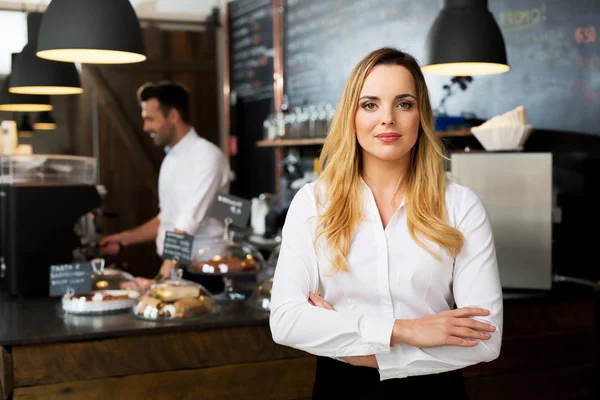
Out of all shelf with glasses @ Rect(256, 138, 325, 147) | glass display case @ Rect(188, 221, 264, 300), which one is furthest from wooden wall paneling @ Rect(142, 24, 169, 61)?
glass display case @ Rect(188, 221, 264, 300)

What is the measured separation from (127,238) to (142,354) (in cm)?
162

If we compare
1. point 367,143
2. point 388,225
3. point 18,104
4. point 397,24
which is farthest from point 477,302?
point 18,104

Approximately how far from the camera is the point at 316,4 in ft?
18.6

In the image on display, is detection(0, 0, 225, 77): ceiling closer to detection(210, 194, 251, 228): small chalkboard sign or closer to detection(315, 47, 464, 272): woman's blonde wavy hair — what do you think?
detection(210, 194, 251, 228): small chalkboard sign

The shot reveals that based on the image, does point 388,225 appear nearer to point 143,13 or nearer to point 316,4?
point 316,4

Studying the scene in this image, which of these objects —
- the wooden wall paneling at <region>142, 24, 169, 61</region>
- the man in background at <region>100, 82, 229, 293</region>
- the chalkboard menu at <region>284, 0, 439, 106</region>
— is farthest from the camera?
the wooden wall paneling at <region>142, 24, 169, 61</region>

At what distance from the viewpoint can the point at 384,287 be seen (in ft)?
5.61

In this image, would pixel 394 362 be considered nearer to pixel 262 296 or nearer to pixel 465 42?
pixel 262 296

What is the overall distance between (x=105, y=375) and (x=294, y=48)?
158 inches

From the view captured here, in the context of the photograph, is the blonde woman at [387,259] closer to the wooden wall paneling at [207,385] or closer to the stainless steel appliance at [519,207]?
the wooden wall paneling at [207,385]

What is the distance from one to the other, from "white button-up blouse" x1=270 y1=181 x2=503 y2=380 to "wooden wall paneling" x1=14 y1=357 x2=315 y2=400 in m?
0.85

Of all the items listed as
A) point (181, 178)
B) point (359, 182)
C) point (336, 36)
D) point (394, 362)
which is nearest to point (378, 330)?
point (394, 362)

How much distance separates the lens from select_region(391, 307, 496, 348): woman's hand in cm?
161

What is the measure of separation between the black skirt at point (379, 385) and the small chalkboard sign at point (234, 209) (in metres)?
1.12
